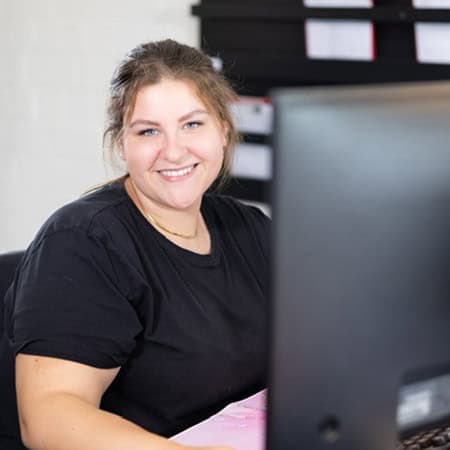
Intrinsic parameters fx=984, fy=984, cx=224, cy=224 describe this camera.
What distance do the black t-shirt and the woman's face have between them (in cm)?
6

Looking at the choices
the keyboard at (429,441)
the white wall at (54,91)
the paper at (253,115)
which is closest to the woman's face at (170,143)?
the keyboard at (429,441)

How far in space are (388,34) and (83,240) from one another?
4.51 feet

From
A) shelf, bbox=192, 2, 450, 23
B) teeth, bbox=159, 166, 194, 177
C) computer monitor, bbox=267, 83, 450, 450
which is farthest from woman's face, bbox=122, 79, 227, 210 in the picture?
shelf, bbox=192, 2, 450, 23

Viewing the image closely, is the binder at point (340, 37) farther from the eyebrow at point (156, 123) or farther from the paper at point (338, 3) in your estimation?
the eyebrow at point (156, 123)

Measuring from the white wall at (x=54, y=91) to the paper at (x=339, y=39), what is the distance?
467 millimetres

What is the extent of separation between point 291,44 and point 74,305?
1555 mm

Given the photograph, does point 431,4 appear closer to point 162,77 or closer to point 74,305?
point 162,77

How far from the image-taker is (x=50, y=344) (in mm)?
1323

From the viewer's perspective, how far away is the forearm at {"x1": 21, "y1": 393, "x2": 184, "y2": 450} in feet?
3.98

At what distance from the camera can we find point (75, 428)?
1.25 meters

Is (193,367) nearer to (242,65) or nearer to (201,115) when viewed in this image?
(201,115)

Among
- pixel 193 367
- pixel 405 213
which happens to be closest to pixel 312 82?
pixel 193 367

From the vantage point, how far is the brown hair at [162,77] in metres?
1.55

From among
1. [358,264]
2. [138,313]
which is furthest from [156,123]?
[358,264]
